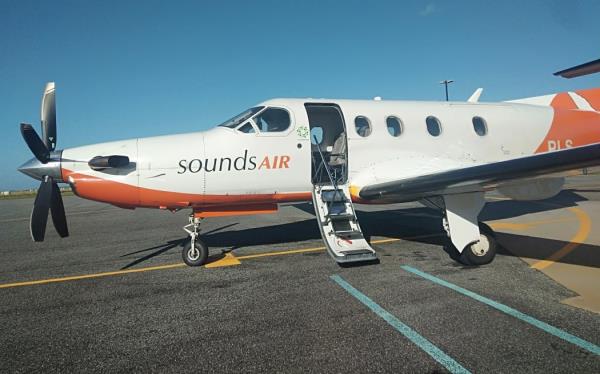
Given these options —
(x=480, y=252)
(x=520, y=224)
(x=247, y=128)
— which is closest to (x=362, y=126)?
(x=247, y=128)

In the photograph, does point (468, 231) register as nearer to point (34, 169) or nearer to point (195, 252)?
point (195, 252)

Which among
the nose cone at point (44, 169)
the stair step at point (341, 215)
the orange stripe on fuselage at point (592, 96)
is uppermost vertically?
the orange stripe on fuselage at point (592, 96)

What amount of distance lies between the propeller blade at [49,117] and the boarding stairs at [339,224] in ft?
16.5

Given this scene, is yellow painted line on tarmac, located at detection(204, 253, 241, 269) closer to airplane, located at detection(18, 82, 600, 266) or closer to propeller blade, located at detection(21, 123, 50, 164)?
airplane, located at detection(18, 82, 600, 266)

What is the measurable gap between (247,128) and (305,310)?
3795 mm

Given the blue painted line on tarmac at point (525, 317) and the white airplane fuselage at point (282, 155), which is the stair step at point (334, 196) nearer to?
the white airplane fuselage at point (282, 155)

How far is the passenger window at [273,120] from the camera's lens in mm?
6812

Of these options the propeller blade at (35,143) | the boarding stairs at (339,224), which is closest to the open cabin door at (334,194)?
the boarding stairs at (339,224)

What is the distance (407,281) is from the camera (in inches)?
204

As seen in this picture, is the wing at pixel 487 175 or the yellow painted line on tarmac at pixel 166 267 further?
the yellow painted line on tarmac at pixel 166 267

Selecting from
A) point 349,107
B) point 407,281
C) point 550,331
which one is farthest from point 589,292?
point 349,107

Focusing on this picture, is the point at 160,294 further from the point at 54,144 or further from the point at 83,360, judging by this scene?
the point at 54,144

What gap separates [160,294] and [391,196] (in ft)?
13.6

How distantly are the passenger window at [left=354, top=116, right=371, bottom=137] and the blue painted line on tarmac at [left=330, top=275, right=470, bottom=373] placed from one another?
3.60 metres
